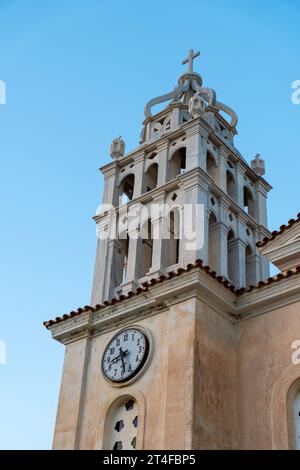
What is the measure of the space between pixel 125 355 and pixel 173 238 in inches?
175

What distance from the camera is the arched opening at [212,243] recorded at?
19438 millimetres

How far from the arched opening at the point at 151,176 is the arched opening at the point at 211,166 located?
4.76 feet

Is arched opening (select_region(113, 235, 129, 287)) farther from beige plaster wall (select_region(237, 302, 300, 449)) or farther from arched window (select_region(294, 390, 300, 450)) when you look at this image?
arched window (select_region(294, 390, 300, 450))

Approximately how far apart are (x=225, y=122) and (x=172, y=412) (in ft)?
39.6

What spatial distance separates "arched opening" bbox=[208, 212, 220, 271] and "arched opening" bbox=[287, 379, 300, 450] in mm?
5345

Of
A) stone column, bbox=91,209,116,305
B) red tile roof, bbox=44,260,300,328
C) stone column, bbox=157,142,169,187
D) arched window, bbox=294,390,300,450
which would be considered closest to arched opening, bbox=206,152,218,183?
stone column, bbox=157,142,169,187

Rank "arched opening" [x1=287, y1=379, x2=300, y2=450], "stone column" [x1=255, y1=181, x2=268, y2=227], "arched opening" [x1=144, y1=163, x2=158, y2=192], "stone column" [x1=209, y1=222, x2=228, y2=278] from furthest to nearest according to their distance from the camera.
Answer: "stone column" [x1=255, y1=181, x2=268, y2=227] < "arched opening" [x1=144, y1=163, x2=158, y2=192] < "stone column" [x1=209, y1=222, x2=228, y2=278] < "arched opening" [x1=287, y1=379, x2=300, y2=450]

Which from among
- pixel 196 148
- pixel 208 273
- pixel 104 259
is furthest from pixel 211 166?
pixel 208 273

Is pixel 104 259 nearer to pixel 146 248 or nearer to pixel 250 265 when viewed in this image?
pixel 146 248

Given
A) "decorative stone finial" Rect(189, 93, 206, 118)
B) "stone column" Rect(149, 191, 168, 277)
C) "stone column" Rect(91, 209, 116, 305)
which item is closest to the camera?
"stone column" Rect(149, 191, 168, 277)

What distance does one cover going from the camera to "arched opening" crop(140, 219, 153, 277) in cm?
1988

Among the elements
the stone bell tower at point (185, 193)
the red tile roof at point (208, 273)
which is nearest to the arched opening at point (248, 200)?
the stone bell tower at point (185, 193)

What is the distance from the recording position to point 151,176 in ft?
72.5
